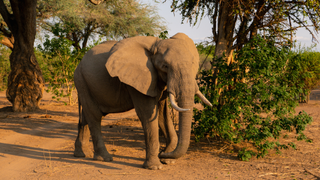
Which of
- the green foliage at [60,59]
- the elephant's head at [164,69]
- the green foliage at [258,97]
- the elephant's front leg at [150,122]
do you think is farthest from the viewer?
the green foliage at [60,59]

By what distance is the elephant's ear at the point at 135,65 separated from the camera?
4.73 meters

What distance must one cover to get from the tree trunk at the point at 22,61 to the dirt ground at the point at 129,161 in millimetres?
3578

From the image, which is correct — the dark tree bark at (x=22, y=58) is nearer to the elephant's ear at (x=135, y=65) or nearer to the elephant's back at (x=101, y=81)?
the elephant's back at (x=101, y=81)

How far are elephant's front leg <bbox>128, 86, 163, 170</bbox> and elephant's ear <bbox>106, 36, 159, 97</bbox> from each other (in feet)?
0.95

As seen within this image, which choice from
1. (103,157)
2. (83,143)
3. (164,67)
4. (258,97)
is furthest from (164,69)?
(83,143)

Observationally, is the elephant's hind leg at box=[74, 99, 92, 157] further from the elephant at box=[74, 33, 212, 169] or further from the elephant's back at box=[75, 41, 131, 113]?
the elephant's back at box=[75, 41, 131, 113]

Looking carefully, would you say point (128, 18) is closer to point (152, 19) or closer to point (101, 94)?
point (152, 19)

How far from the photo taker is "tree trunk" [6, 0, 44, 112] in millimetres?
11766

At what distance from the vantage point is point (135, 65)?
485 cm

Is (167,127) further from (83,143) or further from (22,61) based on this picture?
(22,61)

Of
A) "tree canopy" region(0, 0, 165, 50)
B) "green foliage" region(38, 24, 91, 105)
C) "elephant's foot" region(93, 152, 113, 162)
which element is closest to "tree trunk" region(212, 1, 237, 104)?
"elephant's foot" region(93, 152, 113, 162)

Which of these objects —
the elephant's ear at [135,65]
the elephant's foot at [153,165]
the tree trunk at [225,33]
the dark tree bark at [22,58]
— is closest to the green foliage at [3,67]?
the dark tree bark at [22,58]

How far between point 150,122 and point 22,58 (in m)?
9.35

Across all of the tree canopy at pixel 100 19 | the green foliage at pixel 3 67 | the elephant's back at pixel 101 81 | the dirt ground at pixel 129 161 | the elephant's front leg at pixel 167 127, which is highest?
the tree canopy at pixel 100 19
